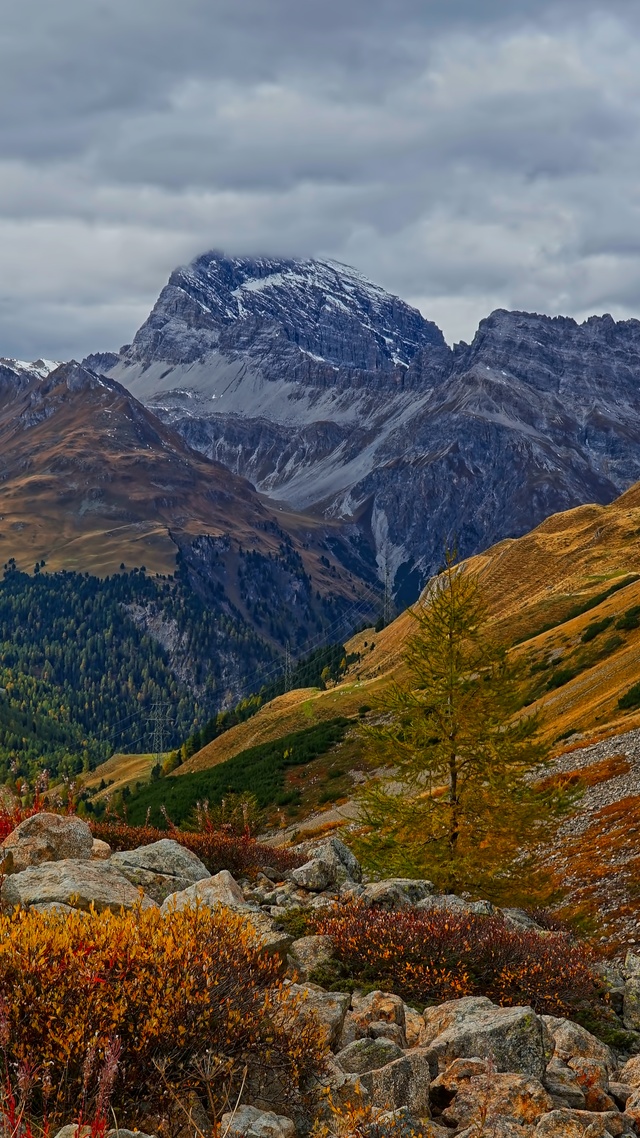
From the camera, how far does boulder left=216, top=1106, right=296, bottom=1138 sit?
23.5ft

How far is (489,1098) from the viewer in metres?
8.34

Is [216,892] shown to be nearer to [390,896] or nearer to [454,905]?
[390,896]

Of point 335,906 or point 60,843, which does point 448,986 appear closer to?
point 335,906

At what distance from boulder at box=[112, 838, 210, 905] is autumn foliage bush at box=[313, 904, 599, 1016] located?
4126 millimetres

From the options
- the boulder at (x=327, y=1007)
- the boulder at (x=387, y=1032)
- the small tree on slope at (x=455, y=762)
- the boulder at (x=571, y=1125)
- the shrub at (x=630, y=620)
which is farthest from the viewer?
the shrub at (x=630, y=620)

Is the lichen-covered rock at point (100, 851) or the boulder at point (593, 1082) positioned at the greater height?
the lichen-covered rock at point (100, 851)

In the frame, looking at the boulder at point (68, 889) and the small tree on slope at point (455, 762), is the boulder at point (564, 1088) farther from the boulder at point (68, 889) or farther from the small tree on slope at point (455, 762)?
Result: the small tree on slope at point (455, 762)

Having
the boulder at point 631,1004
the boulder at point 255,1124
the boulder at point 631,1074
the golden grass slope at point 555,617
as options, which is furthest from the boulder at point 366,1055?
the golden grass slope at point 555,617

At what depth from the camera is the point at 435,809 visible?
25438mm

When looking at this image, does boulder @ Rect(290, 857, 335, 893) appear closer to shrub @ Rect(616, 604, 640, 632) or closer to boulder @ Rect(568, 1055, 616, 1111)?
boulder @ Rect(568, 1055, 616, 1111)

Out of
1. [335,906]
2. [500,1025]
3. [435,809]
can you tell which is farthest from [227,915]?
[435,809]

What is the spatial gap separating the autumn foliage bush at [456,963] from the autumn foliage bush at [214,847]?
7692mm

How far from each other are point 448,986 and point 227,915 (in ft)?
14.5

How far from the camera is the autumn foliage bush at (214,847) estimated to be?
21219 millimetres
